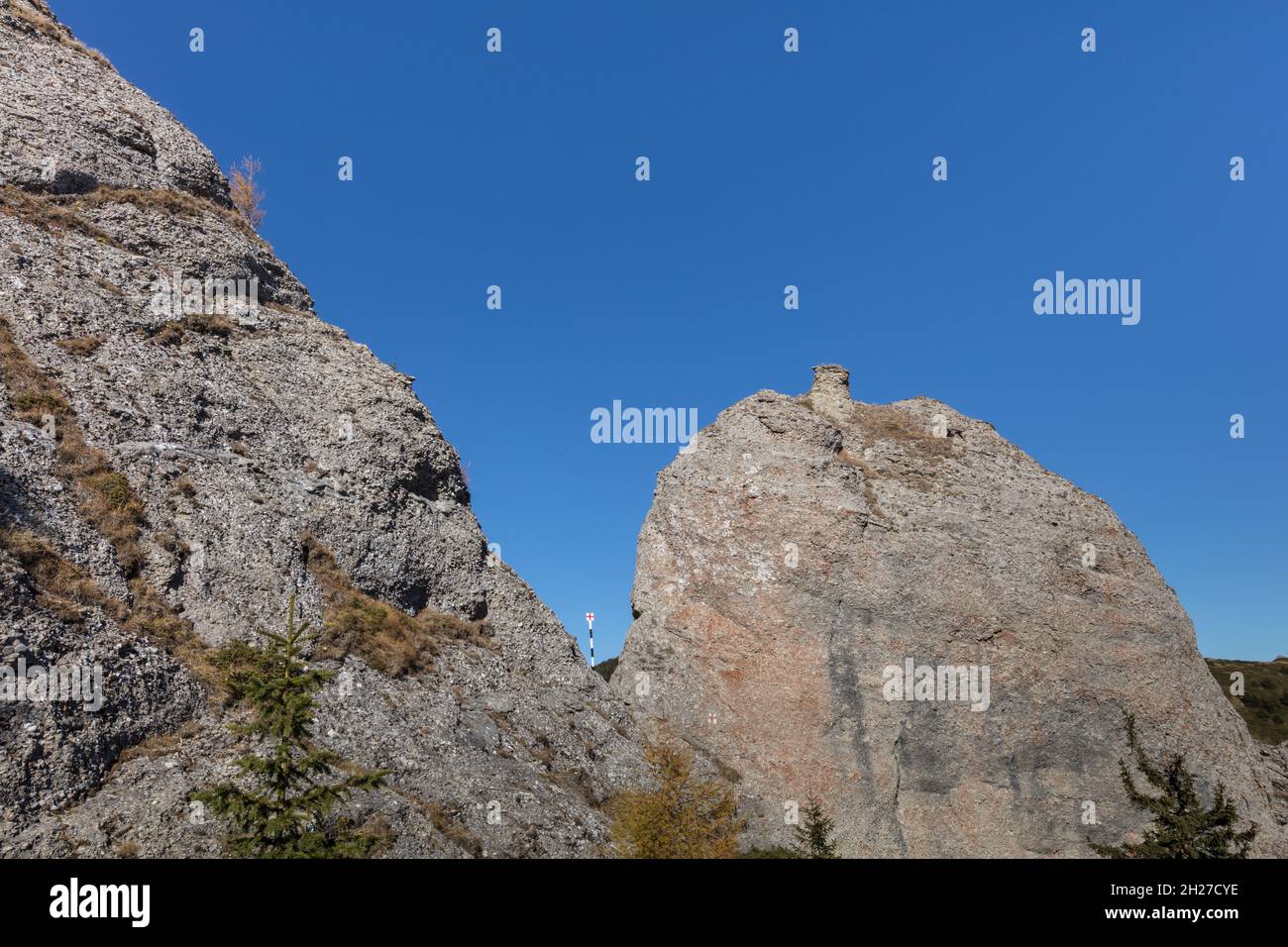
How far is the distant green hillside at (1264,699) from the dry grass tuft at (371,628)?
2496 inches

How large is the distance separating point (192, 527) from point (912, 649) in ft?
89.7

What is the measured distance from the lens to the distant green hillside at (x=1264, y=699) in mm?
68188

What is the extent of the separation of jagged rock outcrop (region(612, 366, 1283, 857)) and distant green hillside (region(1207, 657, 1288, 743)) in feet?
126

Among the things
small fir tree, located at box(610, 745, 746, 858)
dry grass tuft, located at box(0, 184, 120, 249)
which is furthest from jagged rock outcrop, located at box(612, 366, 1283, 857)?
dry grass tuft, located at box(0, 184, 120, 249)

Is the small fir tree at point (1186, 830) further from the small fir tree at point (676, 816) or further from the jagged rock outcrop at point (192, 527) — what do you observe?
the jagged rock outcrop at point (192, 527)

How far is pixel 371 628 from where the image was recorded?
1054 inches

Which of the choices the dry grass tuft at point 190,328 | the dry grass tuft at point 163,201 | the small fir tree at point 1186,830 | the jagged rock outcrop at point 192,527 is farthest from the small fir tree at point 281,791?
the dry grass tuft at point 163,201

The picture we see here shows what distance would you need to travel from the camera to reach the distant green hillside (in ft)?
224

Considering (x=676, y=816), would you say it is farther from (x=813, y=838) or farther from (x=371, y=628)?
(x=371, y=628)

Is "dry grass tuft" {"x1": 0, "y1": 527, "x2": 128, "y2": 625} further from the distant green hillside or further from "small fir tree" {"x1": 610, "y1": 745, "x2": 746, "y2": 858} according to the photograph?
the distant green hillside
